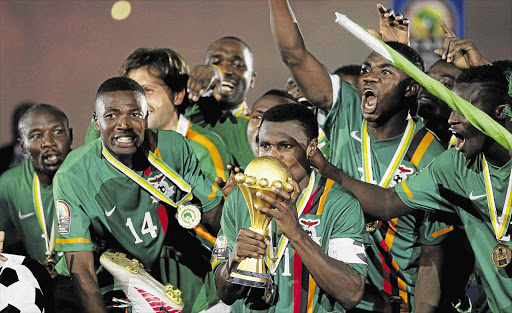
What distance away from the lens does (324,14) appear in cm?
732

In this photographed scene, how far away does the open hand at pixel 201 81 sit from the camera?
4.90 meters

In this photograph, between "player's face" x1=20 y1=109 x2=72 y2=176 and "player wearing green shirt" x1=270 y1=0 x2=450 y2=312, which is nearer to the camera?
"player wearing green shirt" x1=270 y1=0 x2=450 y2=312

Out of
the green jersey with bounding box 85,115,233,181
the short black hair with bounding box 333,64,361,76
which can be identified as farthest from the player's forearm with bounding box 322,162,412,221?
the short black hair with bounding box 333,64,361,76

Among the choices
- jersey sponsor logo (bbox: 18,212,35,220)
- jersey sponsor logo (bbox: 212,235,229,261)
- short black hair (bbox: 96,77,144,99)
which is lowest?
jersey sponsor logo (bbox: 212,235,229,261)

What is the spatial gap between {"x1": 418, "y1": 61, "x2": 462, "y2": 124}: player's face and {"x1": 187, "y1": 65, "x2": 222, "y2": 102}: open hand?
1311mm

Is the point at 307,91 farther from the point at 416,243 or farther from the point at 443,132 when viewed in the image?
the point at 443,132

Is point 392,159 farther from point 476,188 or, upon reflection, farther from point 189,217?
point 189,217

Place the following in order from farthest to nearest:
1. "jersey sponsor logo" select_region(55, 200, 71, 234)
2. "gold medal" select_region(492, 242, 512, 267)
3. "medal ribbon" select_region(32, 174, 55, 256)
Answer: "medal ribbon" select_region(32, 174, 55, 256) → "jersey sponsor logo" select_region(55, 200, 71, 234) → "gold medal" select_region(492, 242, 512, 267)

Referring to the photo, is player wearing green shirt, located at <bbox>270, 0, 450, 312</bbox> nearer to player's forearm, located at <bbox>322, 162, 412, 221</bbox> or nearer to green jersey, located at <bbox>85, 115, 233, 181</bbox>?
player's forearm, located at <bbox>322, 162, 412, 221</bbox>

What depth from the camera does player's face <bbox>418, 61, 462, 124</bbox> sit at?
16.8ft

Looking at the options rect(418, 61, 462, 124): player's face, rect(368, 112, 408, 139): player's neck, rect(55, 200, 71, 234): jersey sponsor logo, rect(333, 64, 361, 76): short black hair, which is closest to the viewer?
rect(55, 200, 71, 234): jersey sponsor logo

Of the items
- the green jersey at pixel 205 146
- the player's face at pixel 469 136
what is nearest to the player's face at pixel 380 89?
the player's face at pixel 469 136

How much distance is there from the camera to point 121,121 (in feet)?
13.3

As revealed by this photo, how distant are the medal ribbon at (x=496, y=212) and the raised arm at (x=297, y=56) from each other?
1.00 m
